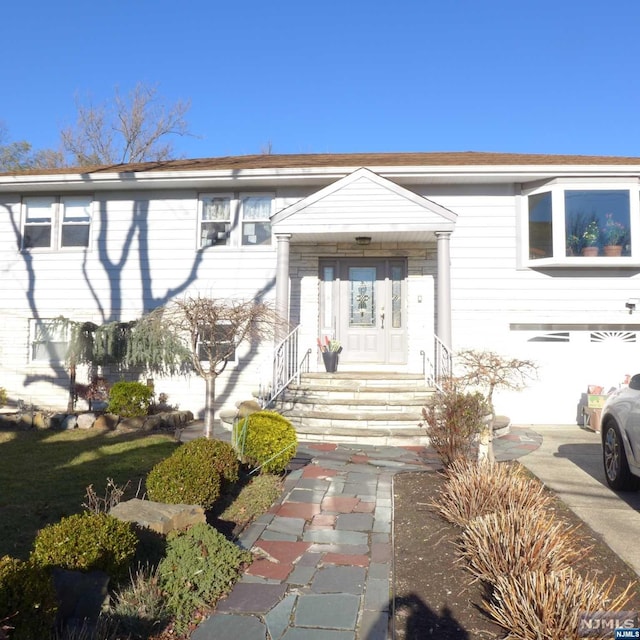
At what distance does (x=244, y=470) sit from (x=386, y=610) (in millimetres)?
3286

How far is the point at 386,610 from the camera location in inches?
123

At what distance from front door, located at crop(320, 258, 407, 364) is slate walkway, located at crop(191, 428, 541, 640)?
4277mm

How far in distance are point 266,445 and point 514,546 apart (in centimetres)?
336

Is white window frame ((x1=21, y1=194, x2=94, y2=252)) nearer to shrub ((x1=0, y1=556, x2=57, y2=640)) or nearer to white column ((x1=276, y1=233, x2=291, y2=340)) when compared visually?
white column ((x1=276, y1=233, x2=291, y2=340))

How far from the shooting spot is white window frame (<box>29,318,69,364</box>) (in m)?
→ 11.2

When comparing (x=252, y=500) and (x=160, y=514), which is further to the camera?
(x=252, y=500)

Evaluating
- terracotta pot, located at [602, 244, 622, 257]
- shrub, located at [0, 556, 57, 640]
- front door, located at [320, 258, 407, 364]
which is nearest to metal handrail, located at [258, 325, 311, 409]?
front door, located at [320, 258, 407, 364]

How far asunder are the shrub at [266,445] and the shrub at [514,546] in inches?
106

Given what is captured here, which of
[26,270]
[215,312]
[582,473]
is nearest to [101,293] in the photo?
[26,270]

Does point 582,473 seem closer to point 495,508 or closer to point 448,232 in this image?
point 495,508

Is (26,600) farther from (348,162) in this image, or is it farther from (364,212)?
(348,162)

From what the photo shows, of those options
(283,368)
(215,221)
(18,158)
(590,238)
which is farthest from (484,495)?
(18,158)

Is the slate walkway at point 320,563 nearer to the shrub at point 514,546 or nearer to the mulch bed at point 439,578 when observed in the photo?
the mulch bed at point 439,578

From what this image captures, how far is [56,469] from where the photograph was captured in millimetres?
6523
